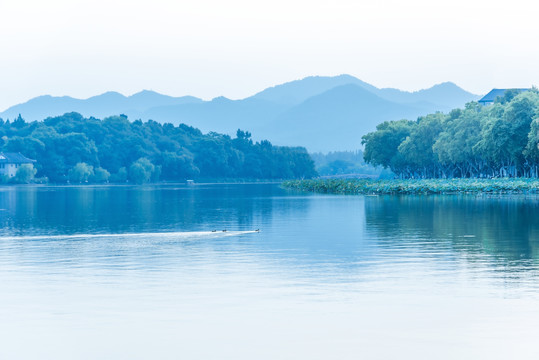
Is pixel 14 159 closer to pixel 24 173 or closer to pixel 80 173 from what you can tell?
pixel 24 173

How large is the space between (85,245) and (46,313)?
15105 millimetres

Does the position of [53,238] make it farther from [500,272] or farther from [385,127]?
[385,127]

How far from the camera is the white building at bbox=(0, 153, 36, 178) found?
192 meters

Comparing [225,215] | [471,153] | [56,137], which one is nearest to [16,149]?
[56,137]

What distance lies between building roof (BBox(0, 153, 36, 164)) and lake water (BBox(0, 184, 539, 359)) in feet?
527

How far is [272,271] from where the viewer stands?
23500 mm

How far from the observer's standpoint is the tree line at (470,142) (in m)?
89.6

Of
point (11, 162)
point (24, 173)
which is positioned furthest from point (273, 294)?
point (11, 162)

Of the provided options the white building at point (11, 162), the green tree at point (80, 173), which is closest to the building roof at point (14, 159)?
the white building at point (11, 162)

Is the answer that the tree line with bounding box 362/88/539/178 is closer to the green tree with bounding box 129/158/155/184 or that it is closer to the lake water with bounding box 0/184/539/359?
the lake water with bounding box 0/184/539/359

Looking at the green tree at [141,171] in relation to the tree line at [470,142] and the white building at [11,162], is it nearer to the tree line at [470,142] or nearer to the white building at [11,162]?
the white building at [11,162]

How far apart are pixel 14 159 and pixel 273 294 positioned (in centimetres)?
18175

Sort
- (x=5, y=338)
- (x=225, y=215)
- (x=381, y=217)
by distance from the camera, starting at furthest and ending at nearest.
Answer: (x=225, y=215)
(x=381, y=217)
(x=5, y=338)

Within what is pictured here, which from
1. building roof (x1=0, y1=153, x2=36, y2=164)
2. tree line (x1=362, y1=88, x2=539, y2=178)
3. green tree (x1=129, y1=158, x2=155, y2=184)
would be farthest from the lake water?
building roof (x1=0, y1=153, x2=36, y2=164)
